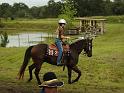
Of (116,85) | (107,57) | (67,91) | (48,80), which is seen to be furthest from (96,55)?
(48,80)

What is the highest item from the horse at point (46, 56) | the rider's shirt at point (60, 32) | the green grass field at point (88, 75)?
the rider's shirt at point (60, 32)

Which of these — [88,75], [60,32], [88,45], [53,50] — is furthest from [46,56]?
[88,75]

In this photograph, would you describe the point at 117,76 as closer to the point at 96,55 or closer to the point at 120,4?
the point at 96,55

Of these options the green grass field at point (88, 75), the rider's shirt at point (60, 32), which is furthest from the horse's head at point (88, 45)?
the rider's shirt at point (60, 32)

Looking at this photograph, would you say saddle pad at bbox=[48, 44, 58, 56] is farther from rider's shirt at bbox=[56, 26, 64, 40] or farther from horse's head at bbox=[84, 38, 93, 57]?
horse's head at bbox=[84, 38, 93, 57]

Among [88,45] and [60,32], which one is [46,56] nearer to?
[60,32]

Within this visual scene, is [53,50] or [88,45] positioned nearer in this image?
[53,50]

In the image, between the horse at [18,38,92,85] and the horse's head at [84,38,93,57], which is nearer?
the horse at [18,38,92,85]

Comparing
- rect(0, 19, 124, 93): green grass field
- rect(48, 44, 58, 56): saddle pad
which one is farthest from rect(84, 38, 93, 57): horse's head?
rect(48, 44, 58, 56): saddle pad

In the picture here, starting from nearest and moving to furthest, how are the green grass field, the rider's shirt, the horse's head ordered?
the green grass field < the rider's shirt < the horse's head

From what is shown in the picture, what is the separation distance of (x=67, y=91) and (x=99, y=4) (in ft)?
352

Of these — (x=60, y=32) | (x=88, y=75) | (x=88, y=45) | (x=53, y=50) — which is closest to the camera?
(x=60, y=32)

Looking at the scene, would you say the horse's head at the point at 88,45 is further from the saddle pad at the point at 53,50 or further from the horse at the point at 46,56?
the saddle pad at the point at 53,50

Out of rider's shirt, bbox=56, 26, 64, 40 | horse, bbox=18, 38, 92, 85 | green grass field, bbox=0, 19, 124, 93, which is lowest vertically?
green grass field, bbox=0, 19, 124, 93
